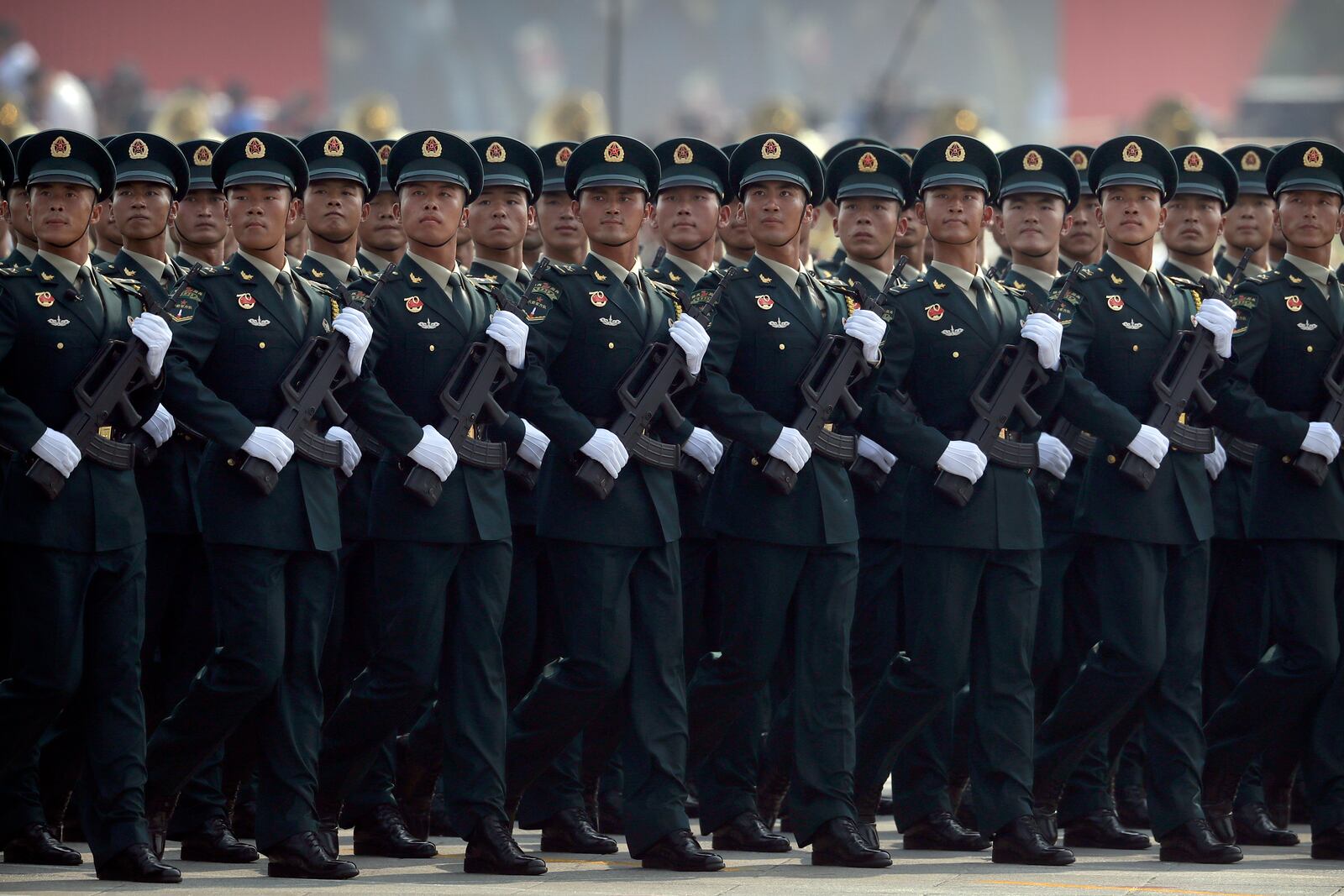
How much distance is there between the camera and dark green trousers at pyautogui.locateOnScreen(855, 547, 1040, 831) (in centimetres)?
787

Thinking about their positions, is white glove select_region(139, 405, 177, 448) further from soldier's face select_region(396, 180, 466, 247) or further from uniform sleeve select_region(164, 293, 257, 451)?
soldier's face select_region(396, 180, 466, 247)

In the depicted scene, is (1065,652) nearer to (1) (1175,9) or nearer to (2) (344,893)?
(2) (344,893)

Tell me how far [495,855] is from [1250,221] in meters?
4.52

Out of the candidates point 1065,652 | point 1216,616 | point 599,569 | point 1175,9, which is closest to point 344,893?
point 599,569

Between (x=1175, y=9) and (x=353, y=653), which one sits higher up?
(x=1175, y=9)

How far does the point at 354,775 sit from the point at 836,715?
156 centimetres

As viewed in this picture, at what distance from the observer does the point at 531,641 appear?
27.6 feet

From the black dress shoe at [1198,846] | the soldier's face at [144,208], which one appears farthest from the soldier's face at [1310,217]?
the soldier's face at [144,208]

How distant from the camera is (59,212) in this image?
7371mm

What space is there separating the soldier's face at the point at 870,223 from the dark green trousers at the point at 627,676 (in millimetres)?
1507

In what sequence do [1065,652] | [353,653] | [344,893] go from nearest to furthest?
[344,893] < [353,653] < [1065,652]

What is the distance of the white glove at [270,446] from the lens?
720 cm

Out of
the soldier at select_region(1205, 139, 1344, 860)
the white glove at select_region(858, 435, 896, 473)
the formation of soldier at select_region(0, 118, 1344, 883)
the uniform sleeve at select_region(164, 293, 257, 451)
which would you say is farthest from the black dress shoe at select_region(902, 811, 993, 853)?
the uniform sleeve at select_region(164, 293, 257, 451)

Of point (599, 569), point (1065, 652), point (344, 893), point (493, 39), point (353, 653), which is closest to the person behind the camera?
point (344, 893)
